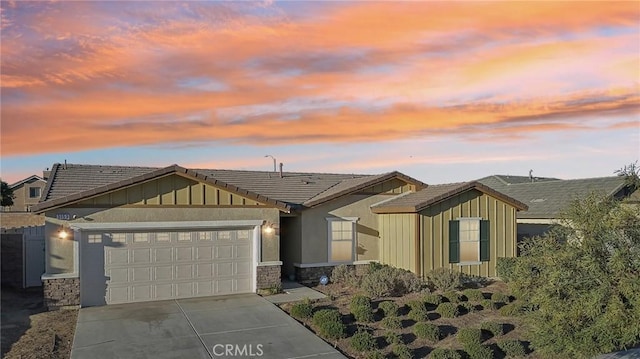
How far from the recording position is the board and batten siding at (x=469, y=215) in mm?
16203

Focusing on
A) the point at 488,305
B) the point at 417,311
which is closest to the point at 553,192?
the point at 488,305

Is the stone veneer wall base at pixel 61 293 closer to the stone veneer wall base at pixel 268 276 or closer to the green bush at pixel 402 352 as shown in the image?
the stone veneer wall base at pixel 268 276

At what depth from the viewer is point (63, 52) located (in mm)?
13297

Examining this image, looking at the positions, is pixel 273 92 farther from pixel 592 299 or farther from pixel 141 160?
pixel 592 299

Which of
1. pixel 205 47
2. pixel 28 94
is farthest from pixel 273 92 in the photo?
pixel 28 94

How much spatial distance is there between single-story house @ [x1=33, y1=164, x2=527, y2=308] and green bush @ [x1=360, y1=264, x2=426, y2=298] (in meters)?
1.19

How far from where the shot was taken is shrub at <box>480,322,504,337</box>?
11.1 metres

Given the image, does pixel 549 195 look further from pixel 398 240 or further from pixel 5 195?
pixel 5 195

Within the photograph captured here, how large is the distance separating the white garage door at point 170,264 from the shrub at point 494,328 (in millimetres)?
6812

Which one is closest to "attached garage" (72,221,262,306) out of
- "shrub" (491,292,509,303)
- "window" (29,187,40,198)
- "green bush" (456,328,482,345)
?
"green bush" (456,328,482,345)

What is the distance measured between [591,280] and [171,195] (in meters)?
10.3

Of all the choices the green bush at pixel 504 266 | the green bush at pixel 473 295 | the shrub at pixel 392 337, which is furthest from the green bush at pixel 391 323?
the green bush at pixel 504 266

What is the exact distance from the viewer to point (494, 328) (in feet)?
36.6

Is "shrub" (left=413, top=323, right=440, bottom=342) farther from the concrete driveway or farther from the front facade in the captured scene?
the front facade
